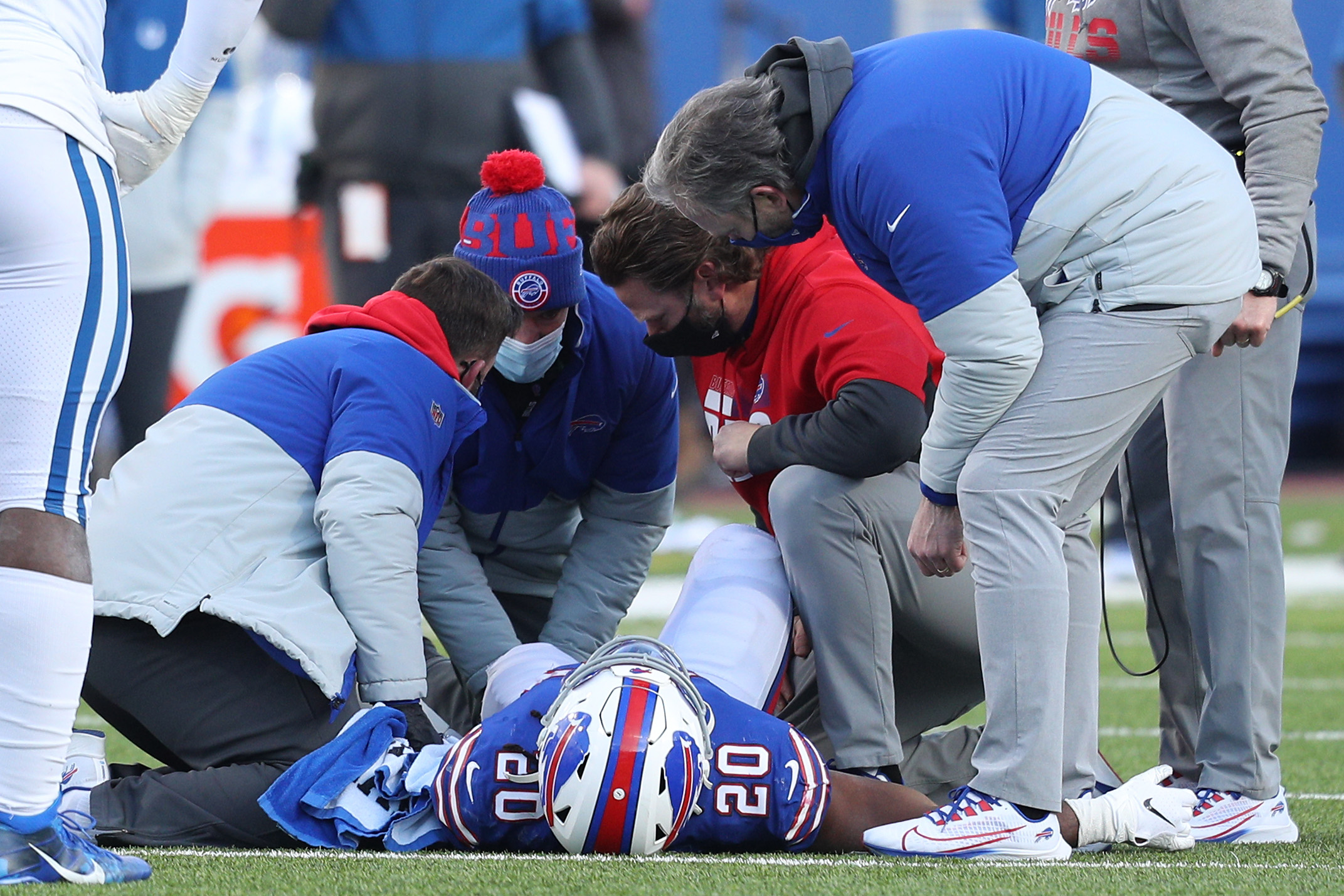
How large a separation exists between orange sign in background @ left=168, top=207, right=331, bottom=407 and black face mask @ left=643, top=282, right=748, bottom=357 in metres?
6.49

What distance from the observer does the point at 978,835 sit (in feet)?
8.83

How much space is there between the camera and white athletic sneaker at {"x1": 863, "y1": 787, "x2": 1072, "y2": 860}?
2.69 metres

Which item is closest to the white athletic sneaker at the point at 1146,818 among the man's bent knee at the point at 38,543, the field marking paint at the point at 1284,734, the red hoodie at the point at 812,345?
the red hoodie at the point at 812,345

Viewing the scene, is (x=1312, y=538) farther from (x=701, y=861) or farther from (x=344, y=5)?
(x=701, y=861)

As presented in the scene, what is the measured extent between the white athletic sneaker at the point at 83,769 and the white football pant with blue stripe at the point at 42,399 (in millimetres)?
560

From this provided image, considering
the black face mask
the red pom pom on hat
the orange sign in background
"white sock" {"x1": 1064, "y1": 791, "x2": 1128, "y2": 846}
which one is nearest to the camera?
"white sock" {"x1": 1064, "y1": 791, "x2": 1128, "y2": 846}

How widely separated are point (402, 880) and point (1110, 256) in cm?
148

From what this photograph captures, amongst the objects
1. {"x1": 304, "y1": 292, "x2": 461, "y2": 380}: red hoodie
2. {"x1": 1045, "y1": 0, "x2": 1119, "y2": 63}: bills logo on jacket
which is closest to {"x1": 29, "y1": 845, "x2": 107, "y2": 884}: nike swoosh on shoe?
{"x1": 304, "y1": 292, "x2": 461, "y2": 380}: red hoodie

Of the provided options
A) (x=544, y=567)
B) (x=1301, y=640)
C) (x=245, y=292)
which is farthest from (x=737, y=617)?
(x=245, y=292)

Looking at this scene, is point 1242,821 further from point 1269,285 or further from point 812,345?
point 812,345

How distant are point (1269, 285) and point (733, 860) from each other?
1333 millimetres

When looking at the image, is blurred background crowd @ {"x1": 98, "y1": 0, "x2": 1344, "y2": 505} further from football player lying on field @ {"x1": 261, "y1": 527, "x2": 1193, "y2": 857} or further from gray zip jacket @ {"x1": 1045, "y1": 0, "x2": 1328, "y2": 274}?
football player lying on field @ {"x1": 261, "y1": 527, "x2": 1193, "y2": 857}

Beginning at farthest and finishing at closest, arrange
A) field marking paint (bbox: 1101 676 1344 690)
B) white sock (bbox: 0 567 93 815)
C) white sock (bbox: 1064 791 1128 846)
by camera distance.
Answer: field marking paint (bbox: 1101 676 1344 690)
white sock (bbox: 1064 791 1128 846)
white sock (bbox: 0 567 93 815)

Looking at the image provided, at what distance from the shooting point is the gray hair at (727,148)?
9.03ft
